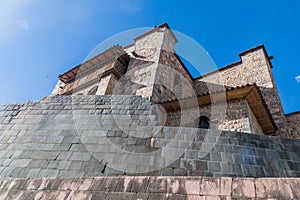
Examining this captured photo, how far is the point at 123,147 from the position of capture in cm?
357

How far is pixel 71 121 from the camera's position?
439 centimetres

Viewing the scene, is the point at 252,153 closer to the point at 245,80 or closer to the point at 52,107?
the point at 52,107

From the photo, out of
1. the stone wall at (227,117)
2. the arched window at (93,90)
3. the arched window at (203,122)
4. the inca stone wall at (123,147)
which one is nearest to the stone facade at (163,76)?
the arched window at (93,90)

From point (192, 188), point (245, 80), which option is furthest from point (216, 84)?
point (192, 188)

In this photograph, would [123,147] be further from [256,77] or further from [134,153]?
[256,77]

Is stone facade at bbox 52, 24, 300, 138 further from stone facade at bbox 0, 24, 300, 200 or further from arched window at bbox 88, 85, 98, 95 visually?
stone facade at bbox 0, 24, 300, 200

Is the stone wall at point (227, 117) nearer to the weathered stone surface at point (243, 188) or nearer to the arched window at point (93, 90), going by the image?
the weathered stone surface at point (243, 188)

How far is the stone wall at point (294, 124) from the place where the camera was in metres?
8.52

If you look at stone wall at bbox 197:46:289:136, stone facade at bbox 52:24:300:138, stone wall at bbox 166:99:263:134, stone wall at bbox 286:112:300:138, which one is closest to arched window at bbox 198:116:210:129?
stone wall at bbox 166:99:263:134

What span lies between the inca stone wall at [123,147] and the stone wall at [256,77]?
5.82 m

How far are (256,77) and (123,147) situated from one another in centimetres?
948

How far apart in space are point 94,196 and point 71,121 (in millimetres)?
2529

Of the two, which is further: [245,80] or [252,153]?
[245,80]

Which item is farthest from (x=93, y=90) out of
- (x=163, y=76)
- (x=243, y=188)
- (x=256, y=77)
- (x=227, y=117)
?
(x=243, y=188)
